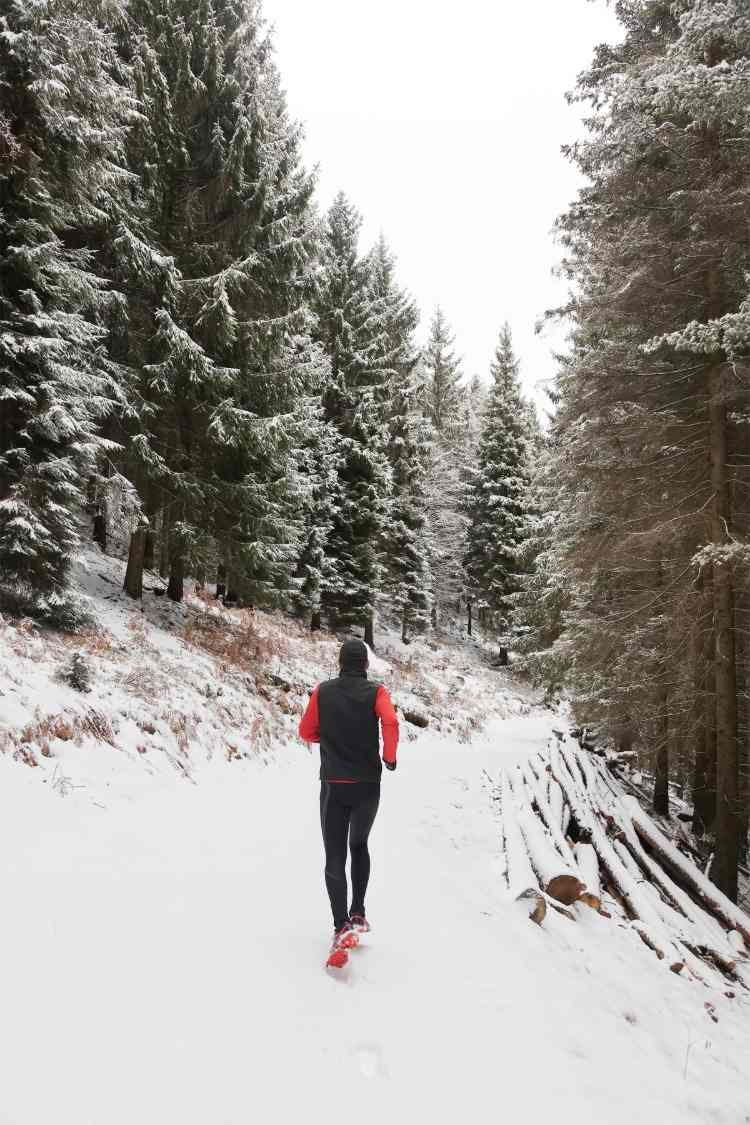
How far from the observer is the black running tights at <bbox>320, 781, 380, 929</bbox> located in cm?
444

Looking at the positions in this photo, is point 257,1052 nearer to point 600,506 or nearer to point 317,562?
point 600,506

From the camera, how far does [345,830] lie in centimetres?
459

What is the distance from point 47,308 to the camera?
34.1ft

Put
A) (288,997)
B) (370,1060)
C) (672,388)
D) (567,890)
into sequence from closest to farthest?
1. (370,1060)
2. (288,997)
3. (567,890)
4. (672,388)

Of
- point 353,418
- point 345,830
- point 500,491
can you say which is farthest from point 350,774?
point 500,491

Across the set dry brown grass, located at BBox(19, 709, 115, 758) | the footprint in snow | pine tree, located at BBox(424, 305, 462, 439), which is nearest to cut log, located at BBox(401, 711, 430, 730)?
dry brown grass, located at BBox(19, 709, 115, 758)

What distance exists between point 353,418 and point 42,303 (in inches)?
583

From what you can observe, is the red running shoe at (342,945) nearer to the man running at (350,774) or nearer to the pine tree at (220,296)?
the man running at (350,774)

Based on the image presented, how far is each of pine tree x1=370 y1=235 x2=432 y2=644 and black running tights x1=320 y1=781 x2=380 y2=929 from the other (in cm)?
2375

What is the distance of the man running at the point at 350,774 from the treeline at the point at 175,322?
6.91 m

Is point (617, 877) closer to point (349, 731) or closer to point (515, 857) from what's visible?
point (515, 857)

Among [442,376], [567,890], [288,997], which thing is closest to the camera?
[288,997]

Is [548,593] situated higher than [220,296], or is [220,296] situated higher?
[220,296]

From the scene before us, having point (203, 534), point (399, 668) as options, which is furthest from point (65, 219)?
point (399, 668)
